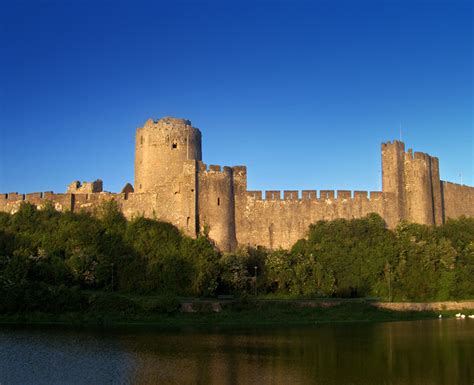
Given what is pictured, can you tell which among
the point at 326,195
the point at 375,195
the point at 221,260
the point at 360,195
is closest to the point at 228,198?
the point at 221,260

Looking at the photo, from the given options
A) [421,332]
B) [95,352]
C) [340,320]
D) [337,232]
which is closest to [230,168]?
[337,232]

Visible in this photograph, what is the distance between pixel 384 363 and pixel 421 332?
15.8 ft

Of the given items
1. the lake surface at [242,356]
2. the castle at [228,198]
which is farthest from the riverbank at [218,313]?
the castle at [228,198]

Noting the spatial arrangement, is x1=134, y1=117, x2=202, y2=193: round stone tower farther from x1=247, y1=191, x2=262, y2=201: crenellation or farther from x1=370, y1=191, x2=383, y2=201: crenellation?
x1=370, y1=191, x2=383, y2=201: crenellation

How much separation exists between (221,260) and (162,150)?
6.27m

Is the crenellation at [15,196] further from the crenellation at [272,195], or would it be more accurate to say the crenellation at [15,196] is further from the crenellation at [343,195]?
the crenellation at [343,195]

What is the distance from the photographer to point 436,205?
28.2 meters

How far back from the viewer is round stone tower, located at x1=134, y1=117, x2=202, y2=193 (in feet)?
90.1

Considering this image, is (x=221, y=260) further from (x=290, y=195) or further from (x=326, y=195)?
(x=326, y=195)

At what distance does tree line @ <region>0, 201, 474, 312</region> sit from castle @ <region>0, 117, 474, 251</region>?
64cm

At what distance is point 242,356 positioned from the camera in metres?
15.4

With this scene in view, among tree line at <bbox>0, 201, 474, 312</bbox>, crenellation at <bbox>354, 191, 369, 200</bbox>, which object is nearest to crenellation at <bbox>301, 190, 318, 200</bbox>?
tree line at <bbox>0, 201, 474, 312</bbox>

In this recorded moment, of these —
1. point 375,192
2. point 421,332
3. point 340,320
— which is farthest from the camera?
point 375,192

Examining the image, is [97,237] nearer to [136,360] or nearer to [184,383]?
[136,360]
